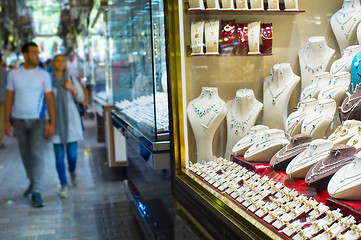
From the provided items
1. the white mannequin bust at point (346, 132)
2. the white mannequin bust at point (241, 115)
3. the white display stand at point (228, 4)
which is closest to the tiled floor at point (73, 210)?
the white mannequin bust at point (241, 115)

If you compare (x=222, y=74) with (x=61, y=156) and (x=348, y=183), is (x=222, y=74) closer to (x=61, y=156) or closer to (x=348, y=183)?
(x=348, y=183)

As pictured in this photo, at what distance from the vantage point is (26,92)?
4.94 meters

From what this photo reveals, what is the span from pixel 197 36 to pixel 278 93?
56cm

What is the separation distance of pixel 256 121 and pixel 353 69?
619mm

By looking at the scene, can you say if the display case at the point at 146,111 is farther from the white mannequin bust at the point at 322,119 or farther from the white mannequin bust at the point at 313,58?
the white mannequin bust at the point at 322,119

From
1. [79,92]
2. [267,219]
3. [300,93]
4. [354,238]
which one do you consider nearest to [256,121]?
[300,93]

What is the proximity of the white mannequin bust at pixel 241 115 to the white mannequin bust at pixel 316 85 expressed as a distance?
0.90 feet

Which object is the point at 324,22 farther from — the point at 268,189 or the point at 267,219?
the point at 267,219

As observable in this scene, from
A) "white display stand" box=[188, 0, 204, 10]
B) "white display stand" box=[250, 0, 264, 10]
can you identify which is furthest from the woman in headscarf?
"white display stand" box=[250, 0, 264, 10]

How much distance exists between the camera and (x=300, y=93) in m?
2.44

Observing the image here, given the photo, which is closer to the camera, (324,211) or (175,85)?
(324,211)

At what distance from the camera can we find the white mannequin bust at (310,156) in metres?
1.92

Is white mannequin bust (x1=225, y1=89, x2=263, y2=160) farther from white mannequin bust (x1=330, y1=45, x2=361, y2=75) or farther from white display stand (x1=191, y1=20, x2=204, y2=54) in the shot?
white mannequin bust (x1=330, y1=45, x2=361, y2=75)

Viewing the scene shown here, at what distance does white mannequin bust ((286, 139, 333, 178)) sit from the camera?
1924 mm
